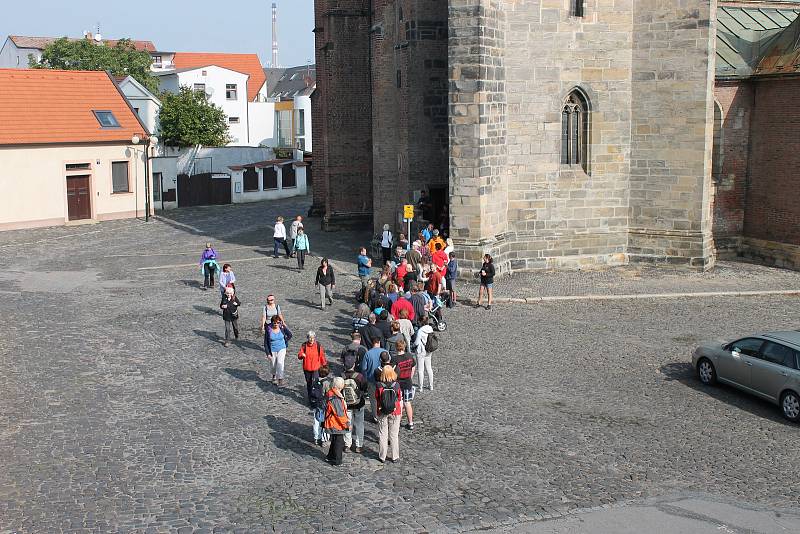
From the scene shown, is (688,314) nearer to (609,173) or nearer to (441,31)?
(609,173)

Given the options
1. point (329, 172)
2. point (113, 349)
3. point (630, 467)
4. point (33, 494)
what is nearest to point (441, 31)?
point (329, 172)

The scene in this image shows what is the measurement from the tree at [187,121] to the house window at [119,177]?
54.7ft

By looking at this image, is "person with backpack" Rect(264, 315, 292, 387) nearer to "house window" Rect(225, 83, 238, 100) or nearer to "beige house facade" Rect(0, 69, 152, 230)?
"beige house facade" Rect(0, 69, 152, 230)

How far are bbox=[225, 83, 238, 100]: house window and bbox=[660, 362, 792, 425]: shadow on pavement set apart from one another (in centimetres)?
5977

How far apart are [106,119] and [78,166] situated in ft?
9.83

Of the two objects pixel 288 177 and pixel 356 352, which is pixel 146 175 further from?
pixel 356 352

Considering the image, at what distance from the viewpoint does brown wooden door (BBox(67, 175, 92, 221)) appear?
38.7 m

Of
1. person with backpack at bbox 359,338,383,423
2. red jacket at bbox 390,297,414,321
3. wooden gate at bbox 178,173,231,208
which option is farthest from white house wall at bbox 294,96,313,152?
person with backpack at bbox 359,338,383,423

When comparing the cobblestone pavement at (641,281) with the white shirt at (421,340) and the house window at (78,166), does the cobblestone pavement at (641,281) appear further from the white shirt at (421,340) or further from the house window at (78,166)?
the house window at (78,166)

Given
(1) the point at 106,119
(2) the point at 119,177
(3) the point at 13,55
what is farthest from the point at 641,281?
(3) the point at 13,55

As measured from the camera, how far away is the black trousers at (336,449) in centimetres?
1238

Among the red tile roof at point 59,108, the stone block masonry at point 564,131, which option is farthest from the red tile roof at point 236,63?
the stone block masonry at point 564,131

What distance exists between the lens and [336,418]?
1232cm

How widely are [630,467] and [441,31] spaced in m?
17.7
